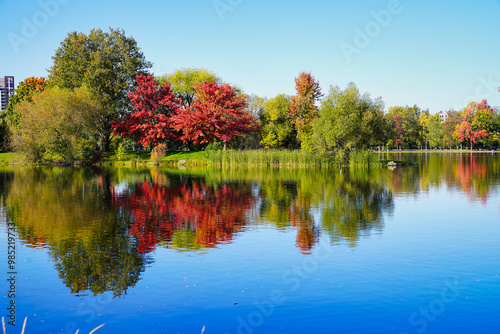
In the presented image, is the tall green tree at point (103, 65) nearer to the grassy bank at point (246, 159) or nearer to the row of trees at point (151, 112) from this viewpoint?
the row of trees at point (151, 112)

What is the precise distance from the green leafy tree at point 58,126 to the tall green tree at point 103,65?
287cm

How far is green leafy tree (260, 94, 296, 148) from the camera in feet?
200

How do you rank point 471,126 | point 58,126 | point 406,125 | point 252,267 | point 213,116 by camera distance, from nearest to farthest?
point 252,267 → point 58,126 → point 213,116 → point 471,126 → point 406,125

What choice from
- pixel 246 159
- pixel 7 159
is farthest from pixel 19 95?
pixel 246 159

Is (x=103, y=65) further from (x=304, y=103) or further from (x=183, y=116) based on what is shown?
(x=304, y=103)

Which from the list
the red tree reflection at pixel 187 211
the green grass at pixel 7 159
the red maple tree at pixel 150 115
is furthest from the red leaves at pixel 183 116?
the red tree reflection at pixel 187 211

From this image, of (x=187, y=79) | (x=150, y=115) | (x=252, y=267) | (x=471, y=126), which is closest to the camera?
(x=252, y=267)

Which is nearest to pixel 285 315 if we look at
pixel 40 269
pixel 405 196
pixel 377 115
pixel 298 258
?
pixel 298 258

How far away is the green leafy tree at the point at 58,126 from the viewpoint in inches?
1884

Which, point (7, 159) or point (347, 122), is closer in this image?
point (347, 122)

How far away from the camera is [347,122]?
4588 cm

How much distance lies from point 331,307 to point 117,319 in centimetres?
382

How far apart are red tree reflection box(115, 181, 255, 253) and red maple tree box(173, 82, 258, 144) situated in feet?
80.0

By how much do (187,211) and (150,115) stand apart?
3729 cm
